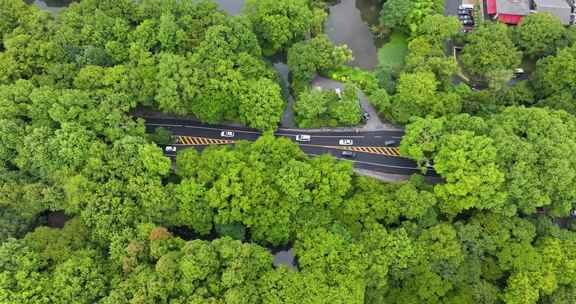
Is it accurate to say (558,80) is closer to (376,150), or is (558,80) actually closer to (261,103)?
(376,150)

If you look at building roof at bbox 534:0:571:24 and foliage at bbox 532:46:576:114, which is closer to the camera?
foliage at bbox 532:46:576:114

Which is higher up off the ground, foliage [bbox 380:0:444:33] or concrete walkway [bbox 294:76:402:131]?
foliage [bbox 380:0:444:33]

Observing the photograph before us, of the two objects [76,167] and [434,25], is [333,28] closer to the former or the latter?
[434,25]

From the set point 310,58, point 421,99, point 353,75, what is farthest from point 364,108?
point 310,58

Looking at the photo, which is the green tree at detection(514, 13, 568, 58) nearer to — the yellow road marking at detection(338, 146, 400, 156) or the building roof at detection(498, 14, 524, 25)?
the building roof at detection(498, 14, 524, 25)

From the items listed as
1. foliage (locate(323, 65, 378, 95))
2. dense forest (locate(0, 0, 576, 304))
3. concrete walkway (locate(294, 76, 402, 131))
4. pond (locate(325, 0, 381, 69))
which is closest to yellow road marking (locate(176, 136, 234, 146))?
dense forest (locate(0, 0, 576, 304))

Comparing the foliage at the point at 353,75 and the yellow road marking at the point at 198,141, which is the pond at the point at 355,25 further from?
the yellow road marking at the point at 198,141

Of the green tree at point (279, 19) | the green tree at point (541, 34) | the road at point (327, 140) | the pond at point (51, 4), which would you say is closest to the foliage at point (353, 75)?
the green tree at point (279, 19)
